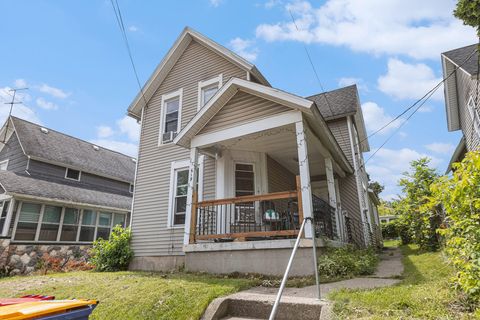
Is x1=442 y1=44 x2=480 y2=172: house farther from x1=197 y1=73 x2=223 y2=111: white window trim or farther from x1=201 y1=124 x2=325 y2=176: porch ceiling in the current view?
x1=197 y1=73 x2=223 y2=111: white window trim

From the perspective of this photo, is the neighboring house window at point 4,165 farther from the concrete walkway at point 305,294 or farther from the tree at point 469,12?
the tree at point 469,12

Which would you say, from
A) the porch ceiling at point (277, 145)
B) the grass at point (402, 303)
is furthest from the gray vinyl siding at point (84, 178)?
the grass at point (402, 303)

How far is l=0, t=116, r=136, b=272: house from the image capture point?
12.6 metres

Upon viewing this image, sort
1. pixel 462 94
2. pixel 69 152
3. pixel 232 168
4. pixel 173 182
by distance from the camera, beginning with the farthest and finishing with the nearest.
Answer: pixel 69 152, pixel 462 94, pixel 173 182, pixel 232 168

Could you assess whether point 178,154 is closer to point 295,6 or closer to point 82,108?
point 82,108

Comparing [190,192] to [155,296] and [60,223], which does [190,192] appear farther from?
[60,223]

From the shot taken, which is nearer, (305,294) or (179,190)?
(305,294)

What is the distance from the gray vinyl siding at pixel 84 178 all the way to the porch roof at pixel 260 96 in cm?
1204

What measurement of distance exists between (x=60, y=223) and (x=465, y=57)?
769 inches

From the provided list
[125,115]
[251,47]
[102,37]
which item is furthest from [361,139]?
[102,37]

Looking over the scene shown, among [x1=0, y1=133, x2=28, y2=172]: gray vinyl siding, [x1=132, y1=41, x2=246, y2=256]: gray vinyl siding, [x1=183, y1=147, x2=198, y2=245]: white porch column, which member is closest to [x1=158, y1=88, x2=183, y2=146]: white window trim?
[x1=132, y1=41, x2=246, y2=256]: gray vinyl siding

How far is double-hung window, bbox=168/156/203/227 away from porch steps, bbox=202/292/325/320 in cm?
520

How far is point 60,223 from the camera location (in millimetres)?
14312

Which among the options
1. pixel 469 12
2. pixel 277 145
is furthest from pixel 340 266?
pixel 469 12
